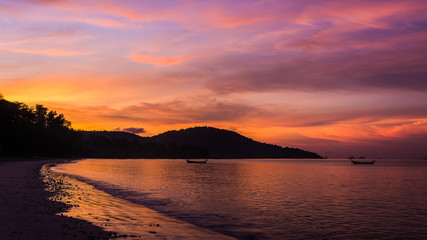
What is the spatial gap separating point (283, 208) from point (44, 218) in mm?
20385

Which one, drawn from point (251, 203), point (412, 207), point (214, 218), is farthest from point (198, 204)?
point (412, 207)

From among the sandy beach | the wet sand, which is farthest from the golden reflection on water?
the sandy beach

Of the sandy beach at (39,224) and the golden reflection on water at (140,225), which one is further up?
the sandy beach at (39,224)

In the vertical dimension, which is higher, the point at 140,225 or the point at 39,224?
the point at 39,224

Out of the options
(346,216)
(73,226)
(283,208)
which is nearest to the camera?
(73,226)

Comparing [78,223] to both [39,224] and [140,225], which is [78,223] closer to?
[39,224]

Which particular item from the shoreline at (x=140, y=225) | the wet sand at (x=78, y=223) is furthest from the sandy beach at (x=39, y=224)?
the shoreline at (x=140, y=225)

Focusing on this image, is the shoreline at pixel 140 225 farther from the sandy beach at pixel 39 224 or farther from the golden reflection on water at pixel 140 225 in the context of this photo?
the sandy beach at pixel 39 224

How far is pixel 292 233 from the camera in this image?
812 inches

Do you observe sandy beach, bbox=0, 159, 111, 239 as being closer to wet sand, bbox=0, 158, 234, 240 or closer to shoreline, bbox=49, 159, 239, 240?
wet sand, bbox=0, 158, 234, 240

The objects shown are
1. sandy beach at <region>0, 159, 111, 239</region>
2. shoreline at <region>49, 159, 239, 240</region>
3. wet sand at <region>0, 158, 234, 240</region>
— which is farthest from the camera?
shoreline at <region>49, 159, 239, 240</region>

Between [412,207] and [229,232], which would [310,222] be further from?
[412,207]

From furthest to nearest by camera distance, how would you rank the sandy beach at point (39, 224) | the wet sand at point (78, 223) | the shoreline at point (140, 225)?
1. the shoreline at point (140, 225)
2. the wet sand at point (78, 223)
3. the sandy beach at point (39, 224)

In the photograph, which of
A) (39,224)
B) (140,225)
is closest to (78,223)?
(39,224)
